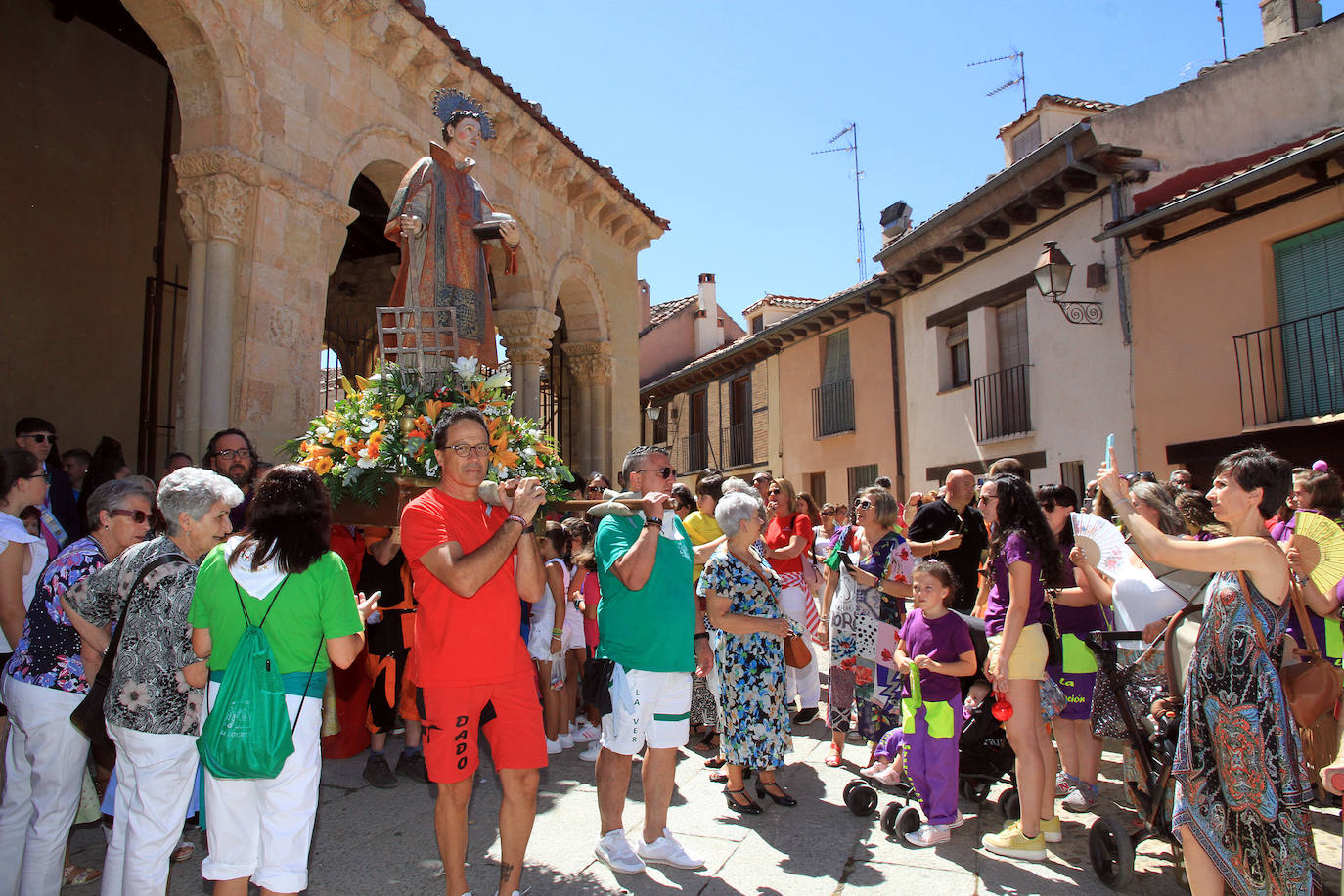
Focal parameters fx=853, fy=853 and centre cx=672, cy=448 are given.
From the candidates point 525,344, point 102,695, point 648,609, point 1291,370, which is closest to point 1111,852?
point 648,609

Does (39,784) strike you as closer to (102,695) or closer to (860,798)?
(102,695)

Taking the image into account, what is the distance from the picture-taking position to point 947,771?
398 centimetres

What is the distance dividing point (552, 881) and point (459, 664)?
3.70 feet

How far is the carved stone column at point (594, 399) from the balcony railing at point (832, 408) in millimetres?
6000

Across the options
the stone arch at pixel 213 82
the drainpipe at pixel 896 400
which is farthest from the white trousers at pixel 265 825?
the drainpipe at pixel 896 400

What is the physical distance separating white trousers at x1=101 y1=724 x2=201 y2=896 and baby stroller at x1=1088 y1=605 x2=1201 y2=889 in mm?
3486

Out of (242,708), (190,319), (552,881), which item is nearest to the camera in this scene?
(242,708)

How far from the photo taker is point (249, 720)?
8.66ft

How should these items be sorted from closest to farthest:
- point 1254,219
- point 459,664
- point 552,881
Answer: point 459,664
point 552,881
point 1254,219

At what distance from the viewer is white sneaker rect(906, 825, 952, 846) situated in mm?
3910

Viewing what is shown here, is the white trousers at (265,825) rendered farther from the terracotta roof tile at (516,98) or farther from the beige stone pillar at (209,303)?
the terracotta roof tile at (516,98)

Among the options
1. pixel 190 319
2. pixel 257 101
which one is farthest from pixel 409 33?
pixel 190 319

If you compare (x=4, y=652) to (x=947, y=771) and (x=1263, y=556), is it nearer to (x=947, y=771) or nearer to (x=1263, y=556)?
(x=947, y=771)

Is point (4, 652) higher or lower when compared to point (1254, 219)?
lower
